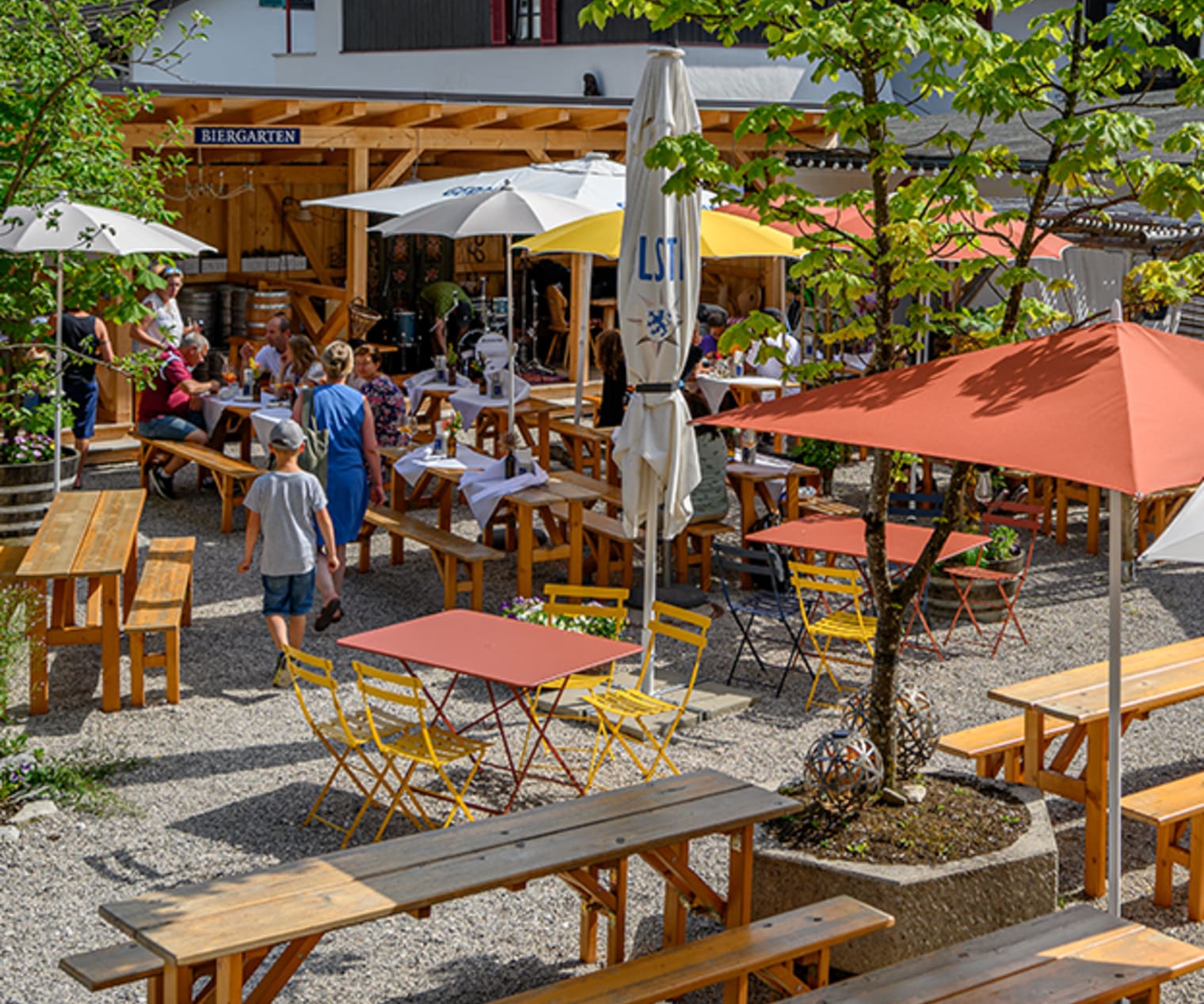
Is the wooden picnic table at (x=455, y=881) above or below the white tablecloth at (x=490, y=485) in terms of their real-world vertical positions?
below

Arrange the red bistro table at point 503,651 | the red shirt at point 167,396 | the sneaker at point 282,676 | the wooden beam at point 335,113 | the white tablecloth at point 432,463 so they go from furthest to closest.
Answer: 1. the wooden beam at point 335,113
2. the red shirt at point 167,396
3. the white tablecloth at point 432,463
4. the sneaker at point 282,676
5. the red bistro table at point 503,651

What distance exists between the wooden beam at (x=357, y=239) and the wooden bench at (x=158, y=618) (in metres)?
7.20

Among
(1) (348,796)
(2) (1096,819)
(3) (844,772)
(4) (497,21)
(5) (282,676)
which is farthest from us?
(4) (497,21)

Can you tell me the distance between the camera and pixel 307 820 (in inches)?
262

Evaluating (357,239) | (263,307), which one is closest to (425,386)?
(357,239)

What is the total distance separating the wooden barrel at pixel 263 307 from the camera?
17.4m

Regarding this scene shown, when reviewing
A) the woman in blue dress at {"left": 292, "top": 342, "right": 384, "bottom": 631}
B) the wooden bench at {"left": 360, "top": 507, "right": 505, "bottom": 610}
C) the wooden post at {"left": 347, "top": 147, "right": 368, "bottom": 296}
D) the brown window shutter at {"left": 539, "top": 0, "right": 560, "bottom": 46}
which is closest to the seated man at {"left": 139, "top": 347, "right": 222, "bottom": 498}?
the wooden bench at {"left": 360, "top": 507, "right": 505, "bottom": 610}

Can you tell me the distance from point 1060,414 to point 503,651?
303cm

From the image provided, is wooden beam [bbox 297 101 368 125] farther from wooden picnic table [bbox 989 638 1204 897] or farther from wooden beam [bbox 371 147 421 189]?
wooden picnic table [bbox 989 638 1204 897]

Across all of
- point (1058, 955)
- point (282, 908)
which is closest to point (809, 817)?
point (1058, 955)

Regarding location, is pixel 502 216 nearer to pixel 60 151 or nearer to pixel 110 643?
pixel 60 151

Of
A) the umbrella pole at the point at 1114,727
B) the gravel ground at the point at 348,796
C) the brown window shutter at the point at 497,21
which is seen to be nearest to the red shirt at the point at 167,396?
the gravel ground at the point at 348,796

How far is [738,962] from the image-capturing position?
187 inches

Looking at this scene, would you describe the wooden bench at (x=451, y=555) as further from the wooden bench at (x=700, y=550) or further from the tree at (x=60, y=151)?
the tree at (x=60, y=151)
